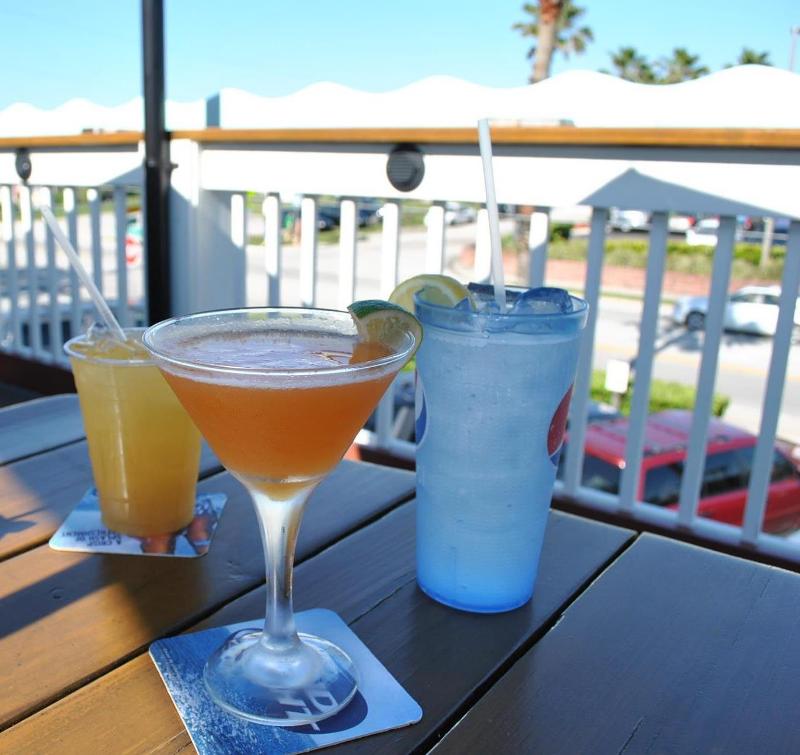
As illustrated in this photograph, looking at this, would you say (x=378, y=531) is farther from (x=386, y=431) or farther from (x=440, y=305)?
(x=386, y=431)

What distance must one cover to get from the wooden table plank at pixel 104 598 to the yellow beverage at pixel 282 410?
0.18 meters

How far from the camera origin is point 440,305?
2.09 ft

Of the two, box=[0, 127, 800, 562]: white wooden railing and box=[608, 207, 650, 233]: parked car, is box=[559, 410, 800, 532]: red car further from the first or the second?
box=[608, 207, 650, 233]: parked car

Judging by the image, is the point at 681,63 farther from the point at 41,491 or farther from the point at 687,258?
the point at 41,491

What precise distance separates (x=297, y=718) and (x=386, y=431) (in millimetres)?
1959

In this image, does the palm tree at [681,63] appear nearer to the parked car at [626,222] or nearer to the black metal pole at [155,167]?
the parked car at [626,222]

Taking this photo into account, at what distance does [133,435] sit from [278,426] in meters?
0.33

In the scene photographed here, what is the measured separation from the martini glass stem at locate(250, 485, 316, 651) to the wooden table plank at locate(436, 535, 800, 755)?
15cm

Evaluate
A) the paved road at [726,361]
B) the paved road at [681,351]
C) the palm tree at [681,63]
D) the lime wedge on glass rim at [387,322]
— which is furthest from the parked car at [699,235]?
the lime wedge on glass rim at [387,322]

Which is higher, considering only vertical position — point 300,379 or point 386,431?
point 300,379

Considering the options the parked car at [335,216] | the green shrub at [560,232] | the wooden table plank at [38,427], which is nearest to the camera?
the wooden table plank at [38,427]

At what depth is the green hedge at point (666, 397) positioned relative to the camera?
843 centimetres

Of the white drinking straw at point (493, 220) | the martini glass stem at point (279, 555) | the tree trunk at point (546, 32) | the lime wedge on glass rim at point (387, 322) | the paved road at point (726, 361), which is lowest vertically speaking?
the paved road at point (726, 361)

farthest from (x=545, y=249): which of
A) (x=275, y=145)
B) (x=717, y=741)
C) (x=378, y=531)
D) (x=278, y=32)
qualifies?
(x=278, y=32)
